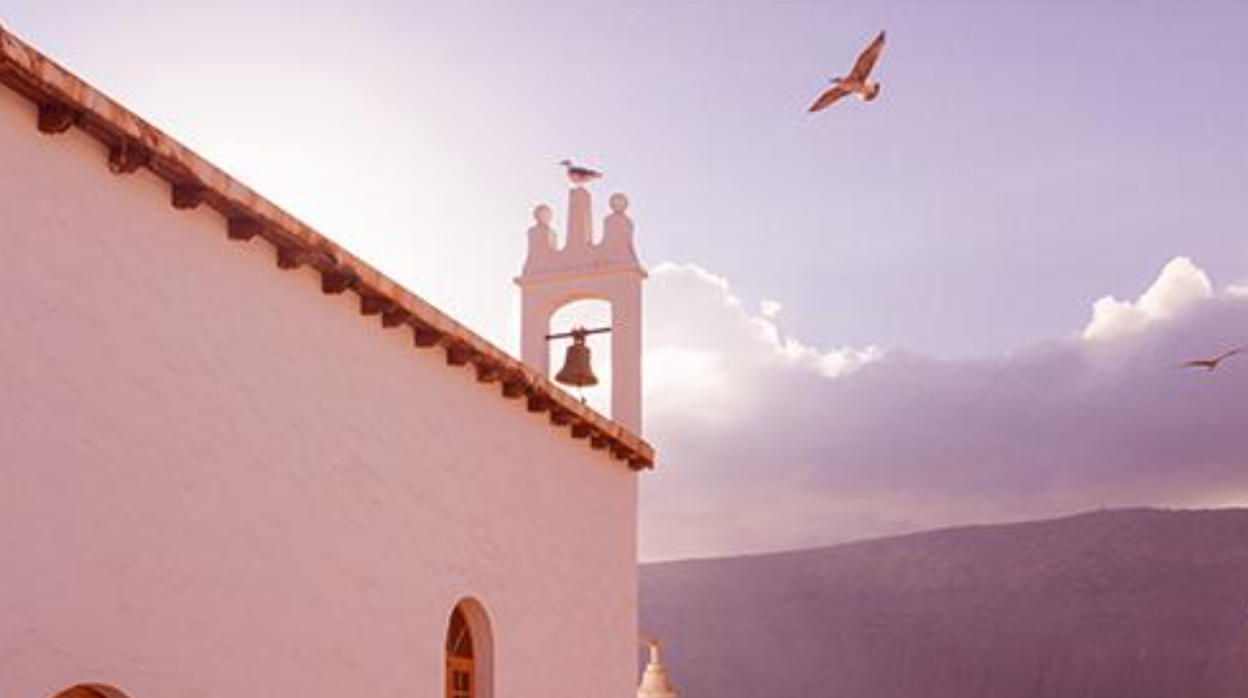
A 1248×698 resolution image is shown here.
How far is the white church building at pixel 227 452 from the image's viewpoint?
6746mm

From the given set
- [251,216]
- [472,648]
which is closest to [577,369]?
[472,648]

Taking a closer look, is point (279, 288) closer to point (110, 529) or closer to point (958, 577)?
point (110, 529)

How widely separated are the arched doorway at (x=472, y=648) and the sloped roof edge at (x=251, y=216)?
1544 millimetres

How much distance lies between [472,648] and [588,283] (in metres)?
4.82

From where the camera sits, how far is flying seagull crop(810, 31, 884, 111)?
34.7 feet

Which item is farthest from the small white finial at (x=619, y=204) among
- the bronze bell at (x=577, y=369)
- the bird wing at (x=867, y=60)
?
the bird wing at (x=867, y=60)

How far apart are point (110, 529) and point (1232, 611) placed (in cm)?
4371

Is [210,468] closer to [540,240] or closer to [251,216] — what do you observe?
[251,216]

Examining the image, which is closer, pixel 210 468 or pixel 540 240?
pixel 210 468

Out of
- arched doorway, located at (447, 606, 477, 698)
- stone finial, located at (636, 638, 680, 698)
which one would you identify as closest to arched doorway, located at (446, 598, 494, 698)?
arched doorway, located at (447, 606, 477, 698)

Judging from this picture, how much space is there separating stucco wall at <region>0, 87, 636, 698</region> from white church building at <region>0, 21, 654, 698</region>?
13 millimetres

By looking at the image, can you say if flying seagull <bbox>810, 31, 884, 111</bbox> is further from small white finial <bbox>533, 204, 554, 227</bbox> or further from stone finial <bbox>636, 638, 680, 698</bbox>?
stone finial <bbox>636, 638, 680, 698</bbox>

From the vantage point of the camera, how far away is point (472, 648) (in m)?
11.4

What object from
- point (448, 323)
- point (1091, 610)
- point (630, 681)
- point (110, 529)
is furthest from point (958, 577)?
point (110, 529)
